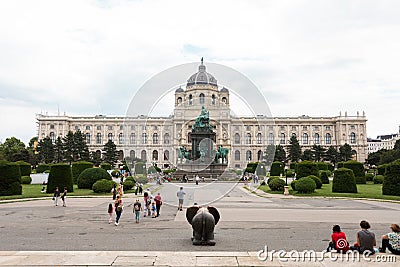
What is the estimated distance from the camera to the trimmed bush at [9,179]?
2575cm

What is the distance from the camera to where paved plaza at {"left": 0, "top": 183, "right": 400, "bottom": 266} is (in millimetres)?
8477

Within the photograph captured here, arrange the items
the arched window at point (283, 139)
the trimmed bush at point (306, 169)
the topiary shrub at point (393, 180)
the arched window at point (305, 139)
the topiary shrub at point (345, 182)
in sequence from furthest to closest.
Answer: the arched window at point (305, 139) → the arched window at point (283, 139) → the trimmed bush at point (306, 169) → the topiary shrub at point (345, 182) → the topiary shrub at point (393, 180)

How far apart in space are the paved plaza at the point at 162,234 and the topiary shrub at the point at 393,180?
8644mm

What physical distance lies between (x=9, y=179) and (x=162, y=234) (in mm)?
18823

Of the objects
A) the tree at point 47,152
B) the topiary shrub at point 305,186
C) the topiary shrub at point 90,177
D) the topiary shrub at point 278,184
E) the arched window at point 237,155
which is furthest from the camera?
the arched window at point 237,155

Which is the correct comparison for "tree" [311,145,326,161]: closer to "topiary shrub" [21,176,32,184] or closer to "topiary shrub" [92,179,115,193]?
"topiary shrub" [21,176,32,184]

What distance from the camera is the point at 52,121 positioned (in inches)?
4299

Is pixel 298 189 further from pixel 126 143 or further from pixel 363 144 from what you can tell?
pixel 363 144

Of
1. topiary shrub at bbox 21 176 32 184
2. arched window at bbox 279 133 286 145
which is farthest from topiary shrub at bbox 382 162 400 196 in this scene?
arched window at bbox 279 133 286 145

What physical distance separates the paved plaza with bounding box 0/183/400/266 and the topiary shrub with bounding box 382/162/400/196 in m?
8.64

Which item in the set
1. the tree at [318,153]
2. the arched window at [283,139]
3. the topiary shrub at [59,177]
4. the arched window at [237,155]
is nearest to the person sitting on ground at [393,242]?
the topiary shrub at [59,177]

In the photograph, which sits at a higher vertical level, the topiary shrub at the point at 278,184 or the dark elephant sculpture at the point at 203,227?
the dark elephant sculpture at the point at 203,227

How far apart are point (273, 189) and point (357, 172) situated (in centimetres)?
1517

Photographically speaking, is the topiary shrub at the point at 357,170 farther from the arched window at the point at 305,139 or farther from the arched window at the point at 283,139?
the arched window at the point at 305,139
